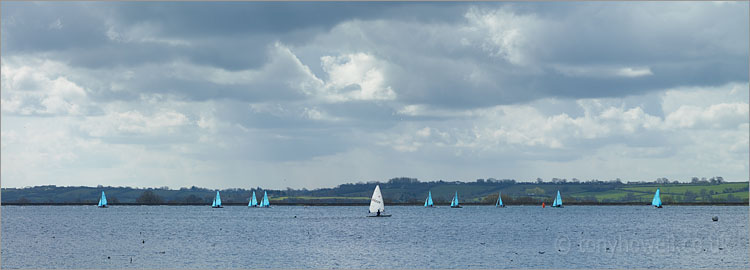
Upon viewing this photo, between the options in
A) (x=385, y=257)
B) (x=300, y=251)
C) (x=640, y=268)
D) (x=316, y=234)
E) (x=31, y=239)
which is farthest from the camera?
(x=316, y=234)

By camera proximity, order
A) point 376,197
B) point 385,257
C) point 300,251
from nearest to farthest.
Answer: point 385,257, point 300,251, point 376,197

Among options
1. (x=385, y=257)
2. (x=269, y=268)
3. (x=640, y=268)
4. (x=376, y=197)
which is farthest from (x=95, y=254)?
(x=376, y=197)

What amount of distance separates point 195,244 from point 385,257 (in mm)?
31286

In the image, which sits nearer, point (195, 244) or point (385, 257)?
point (385, 257)

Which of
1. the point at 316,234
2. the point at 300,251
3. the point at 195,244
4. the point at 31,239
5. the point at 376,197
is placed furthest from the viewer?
the point at 376,197

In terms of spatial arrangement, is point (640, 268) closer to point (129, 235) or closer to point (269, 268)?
point (269, 268)

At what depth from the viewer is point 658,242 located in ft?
349

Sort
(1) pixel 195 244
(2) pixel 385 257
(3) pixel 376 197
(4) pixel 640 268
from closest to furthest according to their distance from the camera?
(4) pixel 640 268 → (2) pixel 385 257 → (1) pixel 195 244 → (3) pixel 376 197

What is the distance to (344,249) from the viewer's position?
9262cm

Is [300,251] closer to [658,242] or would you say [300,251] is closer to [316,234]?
[316,234]

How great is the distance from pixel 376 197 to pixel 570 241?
7252 centimetres

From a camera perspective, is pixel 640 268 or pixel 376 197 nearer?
pixel 640 268

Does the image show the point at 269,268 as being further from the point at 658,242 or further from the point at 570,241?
the point at 658,242

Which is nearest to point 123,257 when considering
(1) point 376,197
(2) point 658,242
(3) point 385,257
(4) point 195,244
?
(4) point 195,244
